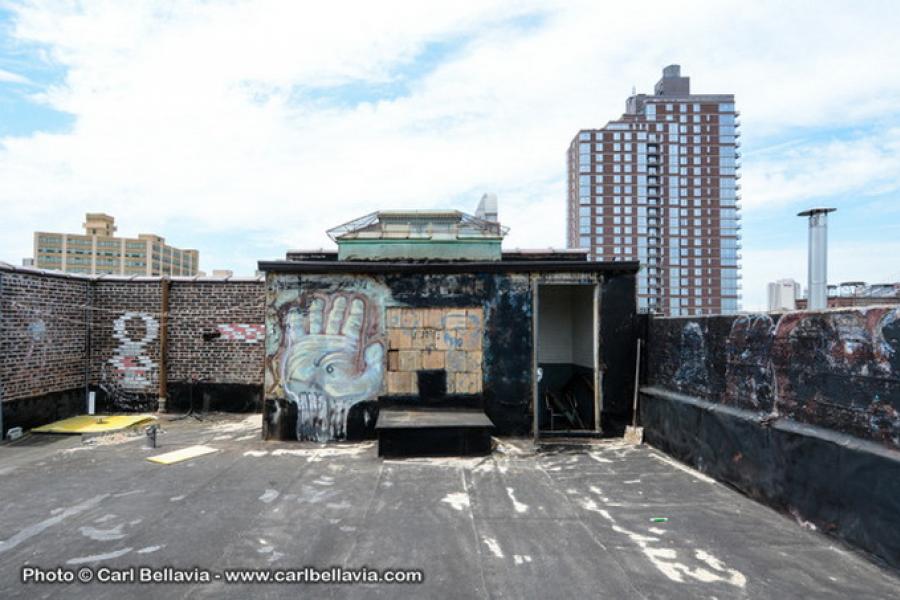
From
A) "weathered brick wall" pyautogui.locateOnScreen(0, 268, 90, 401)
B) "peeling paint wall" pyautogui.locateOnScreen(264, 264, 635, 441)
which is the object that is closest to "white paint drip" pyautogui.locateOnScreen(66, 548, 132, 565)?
"peeling paint wall" pyautogui.locateOnScreen(264, 264, 635, 441)

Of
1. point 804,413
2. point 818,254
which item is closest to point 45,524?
point 804,413

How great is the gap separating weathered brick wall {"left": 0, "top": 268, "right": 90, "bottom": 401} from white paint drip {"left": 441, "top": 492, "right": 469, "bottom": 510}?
8.62 metres

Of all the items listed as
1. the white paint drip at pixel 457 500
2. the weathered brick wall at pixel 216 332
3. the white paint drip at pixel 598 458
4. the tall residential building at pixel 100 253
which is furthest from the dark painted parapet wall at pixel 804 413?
the tall residential building at pixel 100 253

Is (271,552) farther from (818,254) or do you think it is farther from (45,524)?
(818,254)

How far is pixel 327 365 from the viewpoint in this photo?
7852 mm

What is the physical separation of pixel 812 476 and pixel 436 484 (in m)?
4.12

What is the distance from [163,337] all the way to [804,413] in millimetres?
12046

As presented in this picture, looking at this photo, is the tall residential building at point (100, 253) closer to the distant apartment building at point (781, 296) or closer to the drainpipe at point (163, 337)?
the drainpipe at point (163, 337)

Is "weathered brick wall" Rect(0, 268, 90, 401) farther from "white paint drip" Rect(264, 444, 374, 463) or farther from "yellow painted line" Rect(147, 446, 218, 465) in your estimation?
"white paint drip" Rect(264, 444, 374, 463)

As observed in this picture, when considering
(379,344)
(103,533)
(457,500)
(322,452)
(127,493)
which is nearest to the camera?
(103,533)

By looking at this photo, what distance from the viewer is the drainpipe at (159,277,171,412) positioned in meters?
10.3

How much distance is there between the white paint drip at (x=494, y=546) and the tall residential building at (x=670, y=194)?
85.4 metres

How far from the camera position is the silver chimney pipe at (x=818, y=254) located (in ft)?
24.1

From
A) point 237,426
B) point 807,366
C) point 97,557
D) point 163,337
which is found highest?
point 807,366
